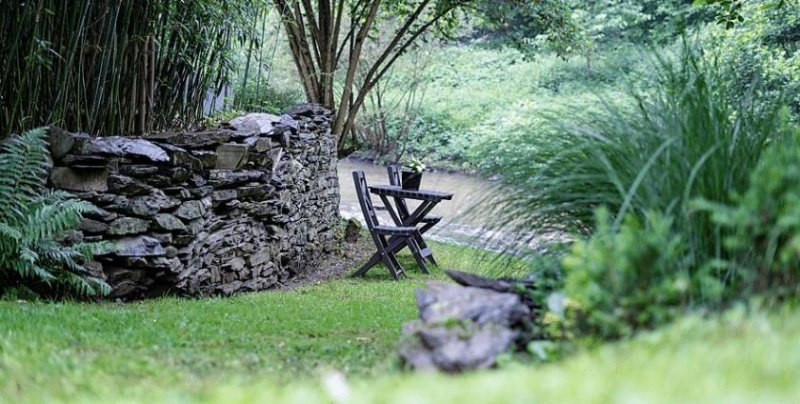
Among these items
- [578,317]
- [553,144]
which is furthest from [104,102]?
[578,317]

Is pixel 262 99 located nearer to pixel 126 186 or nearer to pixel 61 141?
pixel 126 186

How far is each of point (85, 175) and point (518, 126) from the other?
2.93 metres

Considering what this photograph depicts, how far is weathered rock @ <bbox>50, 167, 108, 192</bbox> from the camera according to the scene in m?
5.41

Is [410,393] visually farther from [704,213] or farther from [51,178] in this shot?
[51,178]

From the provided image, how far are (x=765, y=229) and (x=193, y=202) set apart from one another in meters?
4.45

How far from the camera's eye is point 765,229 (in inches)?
90.0

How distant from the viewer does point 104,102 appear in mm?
6035

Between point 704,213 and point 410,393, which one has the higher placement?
point 704,213

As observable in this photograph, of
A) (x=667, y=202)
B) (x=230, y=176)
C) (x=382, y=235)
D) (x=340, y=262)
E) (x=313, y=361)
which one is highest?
(x=667, y=202)

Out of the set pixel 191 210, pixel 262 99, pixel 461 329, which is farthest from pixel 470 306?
pixel 262 99

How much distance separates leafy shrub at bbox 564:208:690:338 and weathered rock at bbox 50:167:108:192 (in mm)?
3911

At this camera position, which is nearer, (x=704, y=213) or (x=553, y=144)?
(x=704, y=213)

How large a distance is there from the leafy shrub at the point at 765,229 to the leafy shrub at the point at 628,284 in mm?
150

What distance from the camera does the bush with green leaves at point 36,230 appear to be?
16.0 ft
